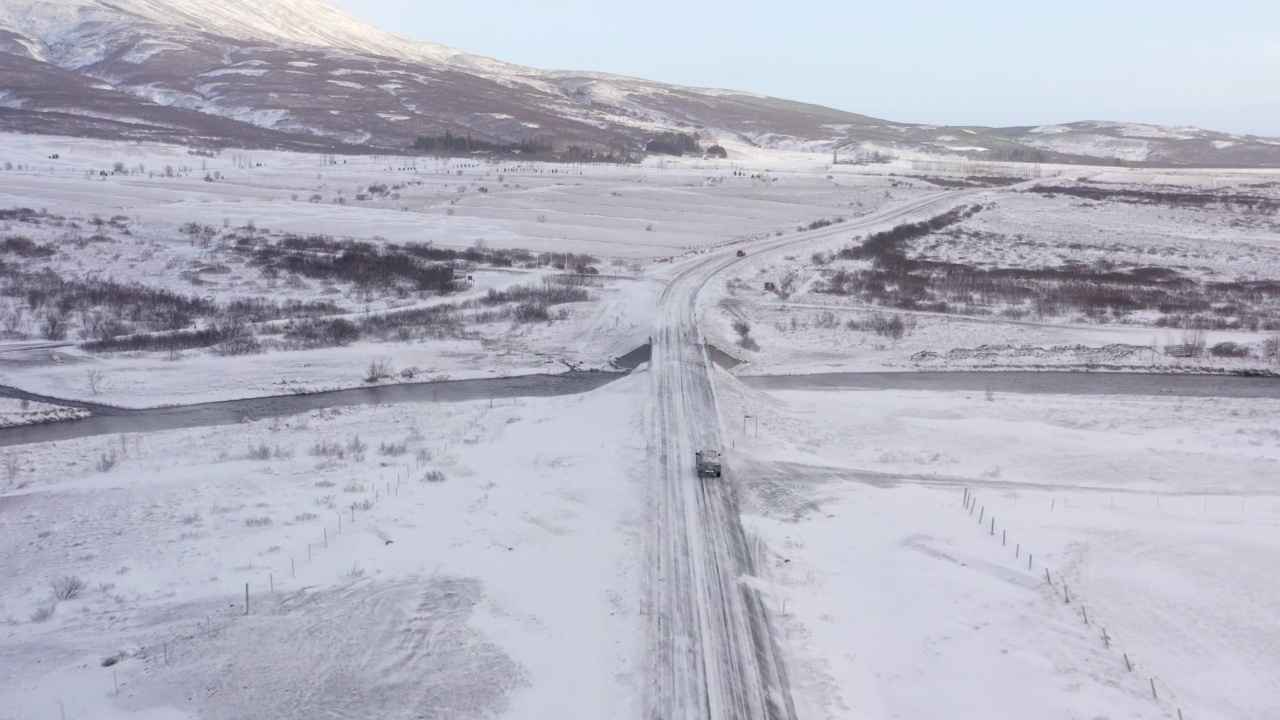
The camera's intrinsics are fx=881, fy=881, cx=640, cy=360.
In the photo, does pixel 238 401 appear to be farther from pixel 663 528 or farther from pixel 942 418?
pixel 942 418

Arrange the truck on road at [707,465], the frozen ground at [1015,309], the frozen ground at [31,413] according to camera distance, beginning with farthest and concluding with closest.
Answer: the frozen ground at [1015,309], the frozen ground at [31,413], the truck on road at [707,465]

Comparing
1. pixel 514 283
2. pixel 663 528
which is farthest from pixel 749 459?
pixel 514 283

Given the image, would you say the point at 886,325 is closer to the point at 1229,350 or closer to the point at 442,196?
the point at 1229,350

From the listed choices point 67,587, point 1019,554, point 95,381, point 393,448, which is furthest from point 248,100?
point 1019,554

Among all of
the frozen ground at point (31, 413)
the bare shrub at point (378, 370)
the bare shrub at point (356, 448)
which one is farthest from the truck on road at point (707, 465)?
the frozen ground at point (31, 413)

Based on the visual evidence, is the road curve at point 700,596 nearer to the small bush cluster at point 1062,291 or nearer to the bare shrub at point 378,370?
the bare shrub at point 378,370
